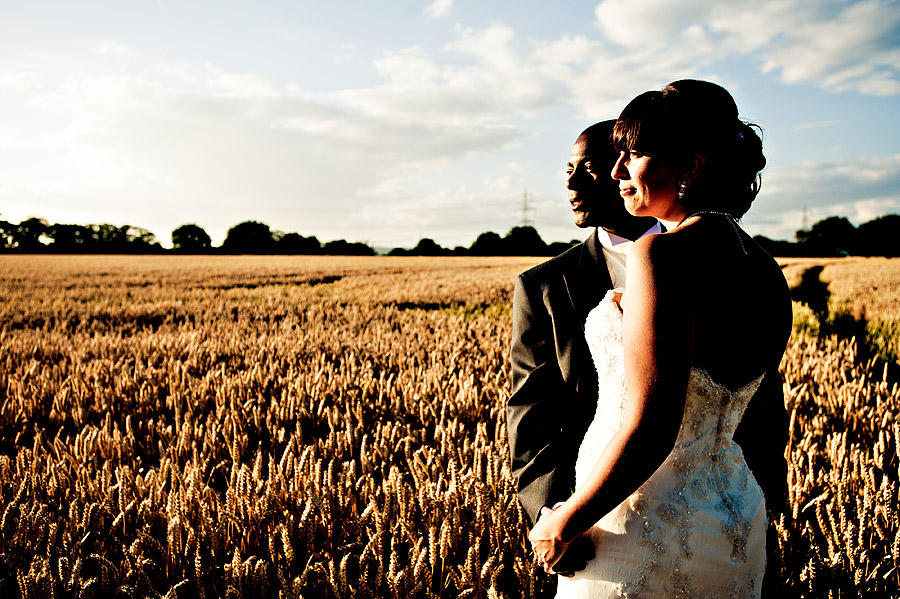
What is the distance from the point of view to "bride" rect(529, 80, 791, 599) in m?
1.20

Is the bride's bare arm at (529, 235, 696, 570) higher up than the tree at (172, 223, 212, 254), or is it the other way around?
the tree at (172, 223, 212, 254)

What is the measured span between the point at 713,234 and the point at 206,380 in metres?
4.08

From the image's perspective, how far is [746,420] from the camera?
1730mm

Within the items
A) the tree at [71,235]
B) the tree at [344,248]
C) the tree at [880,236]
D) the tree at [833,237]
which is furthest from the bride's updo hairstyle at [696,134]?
the tree at [71,235]

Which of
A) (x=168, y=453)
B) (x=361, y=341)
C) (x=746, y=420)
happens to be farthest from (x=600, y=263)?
(x=361, y=341)

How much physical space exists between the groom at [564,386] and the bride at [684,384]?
313 millimetres

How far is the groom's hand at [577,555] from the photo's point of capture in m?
1.38

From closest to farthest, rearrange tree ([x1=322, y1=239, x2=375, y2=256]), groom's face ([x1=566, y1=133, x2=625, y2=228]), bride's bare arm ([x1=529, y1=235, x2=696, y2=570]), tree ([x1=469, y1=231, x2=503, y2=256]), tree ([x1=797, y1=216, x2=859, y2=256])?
bride's bare arm ([x1=529, y1=235, x2=696, y2=570]), groom's face ([x1=566, y1=133, x2=625, y2=228]), tree ([x1=469, y1=231, x2=503, y2=256]), tree ([x1=322, y1=239, x2=375, y2=256]), tree ([x1=797, y1=216, x2=859, y2=256])

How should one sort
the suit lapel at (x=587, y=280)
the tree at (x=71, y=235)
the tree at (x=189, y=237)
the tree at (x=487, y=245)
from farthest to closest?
the tree at (x=189, y=237)
the tree at (x=71, y=235)
the tree at (x=487, y=245)
the suit lapel at (x=587, y=280)

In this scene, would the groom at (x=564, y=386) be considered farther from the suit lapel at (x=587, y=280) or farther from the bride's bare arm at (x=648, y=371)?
the bride's bare arm at (x=648, y=371)

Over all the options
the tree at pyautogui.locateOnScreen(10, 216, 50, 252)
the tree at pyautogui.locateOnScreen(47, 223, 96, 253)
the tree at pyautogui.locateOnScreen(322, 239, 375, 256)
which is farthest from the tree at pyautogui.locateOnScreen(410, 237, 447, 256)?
the tree at pyautogui.locateOnScreen(10, 216, 50, 252)

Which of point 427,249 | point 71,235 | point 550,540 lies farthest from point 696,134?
point 71,235

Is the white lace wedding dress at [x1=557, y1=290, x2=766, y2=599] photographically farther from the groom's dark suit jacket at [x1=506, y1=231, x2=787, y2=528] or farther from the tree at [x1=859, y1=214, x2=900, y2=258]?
the tree at [x1=859, y1=214, x2=900, y2=258]

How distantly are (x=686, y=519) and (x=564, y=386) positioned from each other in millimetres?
622
